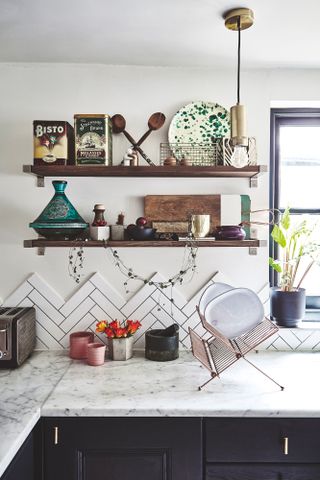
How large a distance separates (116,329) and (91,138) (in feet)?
3.10

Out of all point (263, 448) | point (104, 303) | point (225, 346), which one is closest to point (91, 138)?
point (104, 303)

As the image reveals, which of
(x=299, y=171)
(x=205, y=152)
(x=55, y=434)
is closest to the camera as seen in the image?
(x=55, y=434)

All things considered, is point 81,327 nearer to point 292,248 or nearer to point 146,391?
point 146,391

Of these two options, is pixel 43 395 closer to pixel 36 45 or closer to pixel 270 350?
pixel 270 350

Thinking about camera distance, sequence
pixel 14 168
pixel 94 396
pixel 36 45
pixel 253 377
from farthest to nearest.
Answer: pixel 14 168
pixel 36 45
pixel 253 377
pixel 94 396

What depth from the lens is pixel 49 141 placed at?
208cm

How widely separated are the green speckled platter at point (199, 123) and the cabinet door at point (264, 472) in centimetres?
Result: 152

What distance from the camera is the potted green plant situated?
7.48 ft

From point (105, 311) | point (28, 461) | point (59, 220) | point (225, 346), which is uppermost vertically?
point (59, 220)

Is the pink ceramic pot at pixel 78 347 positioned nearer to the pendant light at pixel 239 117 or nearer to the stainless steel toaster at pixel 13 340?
the stainless steel toaster at pixel 13 340

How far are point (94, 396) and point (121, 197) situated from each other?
1.07 meters

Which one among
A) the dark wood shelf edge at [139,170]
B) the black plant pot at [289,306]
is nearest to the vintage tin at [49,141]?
the dark wood shelf edge at [139,170]

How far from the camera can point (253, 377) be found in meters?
1.90

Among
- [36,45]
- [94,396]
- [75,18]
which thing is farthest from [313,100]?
[94,396]
